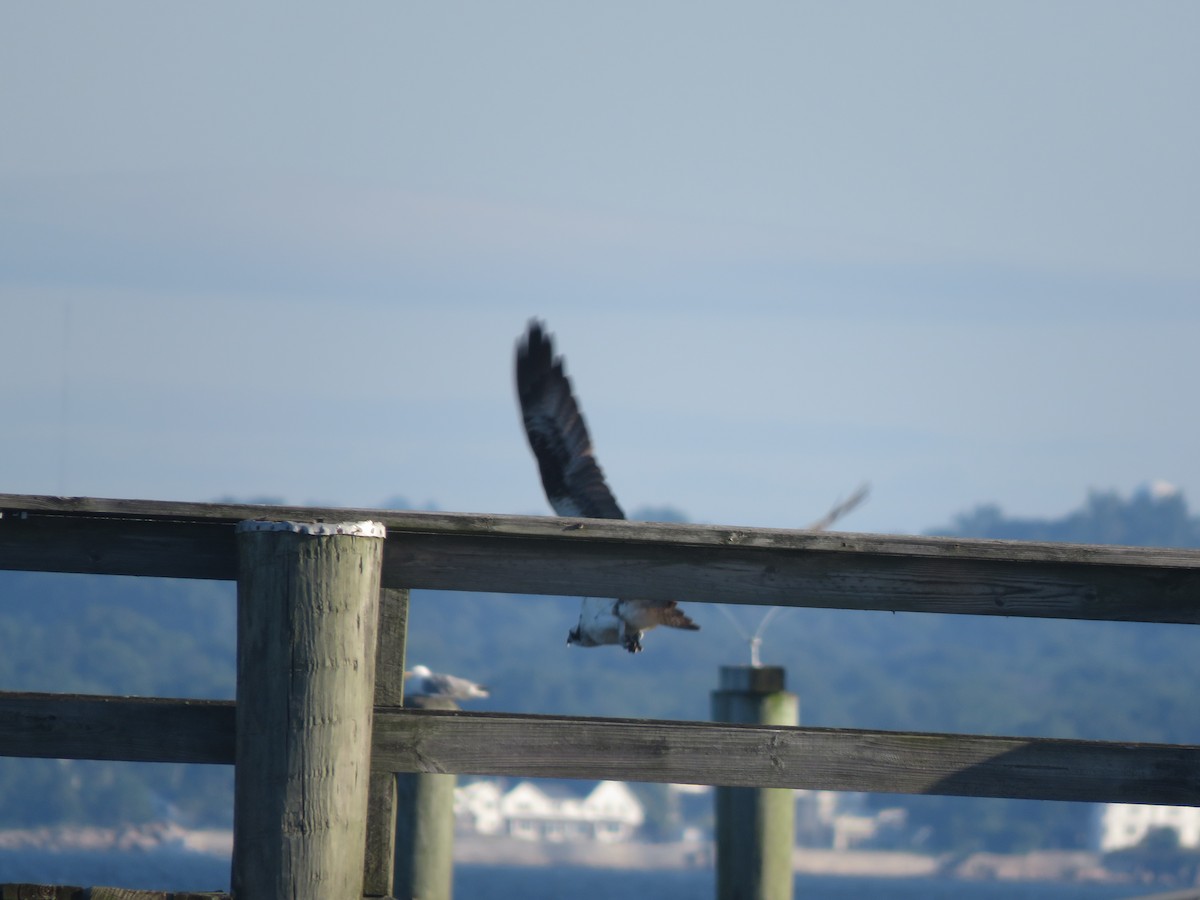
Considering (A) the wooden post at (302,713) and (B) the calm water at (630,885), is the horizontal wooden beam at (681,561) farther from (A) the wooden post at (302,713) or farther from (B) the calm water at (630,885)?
(B) the calm water at (630,885)

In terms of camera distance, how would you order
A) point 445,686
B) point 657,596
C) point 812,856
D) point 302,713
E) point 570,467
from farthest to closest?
point 812,856 < point 445,686 < point 570,467 < point 657,596 < point 302,713

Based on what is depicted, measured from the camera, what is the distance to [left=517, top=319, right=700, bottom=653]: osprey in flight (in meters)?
8.15

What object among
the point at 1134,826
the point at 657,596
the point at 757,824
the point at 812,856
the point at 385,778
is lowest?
the point at 385,778

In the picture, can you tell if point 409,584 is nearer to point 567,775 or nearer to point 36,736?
point 567,775

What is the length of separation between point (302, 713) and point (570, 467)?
4.43 m

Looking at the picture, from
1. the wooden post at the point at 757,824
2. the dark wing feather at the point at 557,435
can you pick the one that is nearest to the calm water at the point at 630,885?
the wooden post at the point at 757,824

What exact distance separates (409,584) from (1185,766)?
192 centimetres

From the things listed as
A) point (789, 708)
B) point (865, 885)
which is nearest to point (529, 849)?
point (865, 885)

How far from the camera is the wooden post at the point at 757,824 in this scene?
8711 millimetres

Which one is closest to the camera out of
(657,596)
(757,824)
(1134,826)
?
(657,596)

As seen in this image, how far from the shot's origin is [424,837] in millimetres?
8477

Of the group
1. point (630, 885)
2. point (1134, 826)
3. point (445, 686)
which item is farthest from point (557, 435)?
point (1134, 826)

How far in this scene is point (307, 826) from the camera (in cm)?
382

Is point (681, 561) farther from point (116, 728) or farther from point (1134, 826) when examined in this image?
point (1134, 826)
